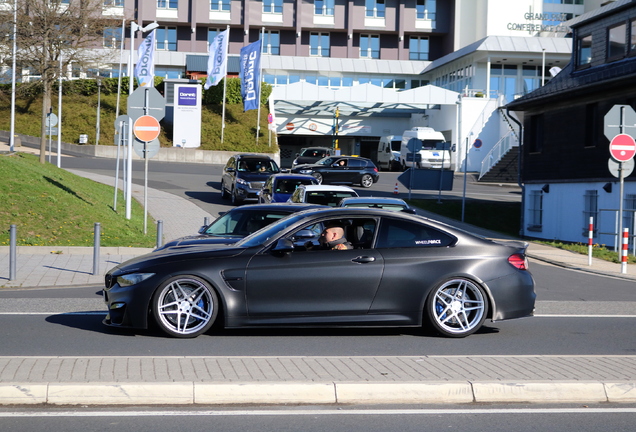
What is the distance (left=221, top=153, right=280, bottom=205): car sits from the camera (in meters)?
28.8

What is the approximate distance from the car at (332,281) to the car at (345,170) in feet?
101

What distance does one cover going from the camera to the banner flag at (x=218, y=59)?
48562 millimetres

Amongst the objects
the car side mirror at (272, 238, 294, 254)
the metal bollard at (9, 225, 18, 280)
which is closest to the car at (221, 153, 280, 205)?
the metal bollard at (9, 225, 18, 280)

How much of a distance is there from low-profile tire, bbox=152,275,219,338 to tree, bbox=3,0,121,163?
73.6 ft

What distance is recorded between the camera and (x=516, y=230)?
1235 inches

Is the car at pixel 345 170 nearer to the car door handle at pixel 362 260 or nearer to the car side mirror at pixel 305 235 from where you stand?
the car side mirror at pixel 305 235

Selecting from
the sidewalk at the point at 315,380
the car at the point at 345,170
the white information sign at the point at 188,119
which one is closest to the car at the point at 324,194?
the sidewalk at the point at 315,380

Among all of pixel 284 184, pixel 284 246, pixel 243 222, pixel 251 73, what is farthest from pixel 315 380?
pixel 251 73

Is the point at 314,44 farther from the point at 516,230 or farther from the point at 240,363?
the point at 240,363

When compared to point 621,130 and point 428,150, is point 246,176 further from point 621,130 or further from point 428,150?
point 428,150

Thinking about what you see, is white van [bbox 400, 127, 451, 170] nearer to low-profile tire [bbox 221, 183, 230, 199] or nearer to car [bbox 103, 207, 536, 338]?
low-profile tire [bbox 221, 183, 230, 199]

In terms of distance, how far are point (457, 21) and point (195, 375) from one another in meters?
69.0

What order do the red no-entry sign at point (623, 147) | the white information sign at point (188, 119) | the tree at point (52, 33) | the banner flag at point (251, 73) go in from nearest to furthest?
1. the red no-entry sign at point (623, 147)
2. the tree at point (52, 33)
3. the banner flag at point (251, 73)
4. the white information sign at point (188, 119)

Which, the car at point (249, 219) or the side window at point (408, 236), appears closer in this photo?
the side window at point (408, 236)
